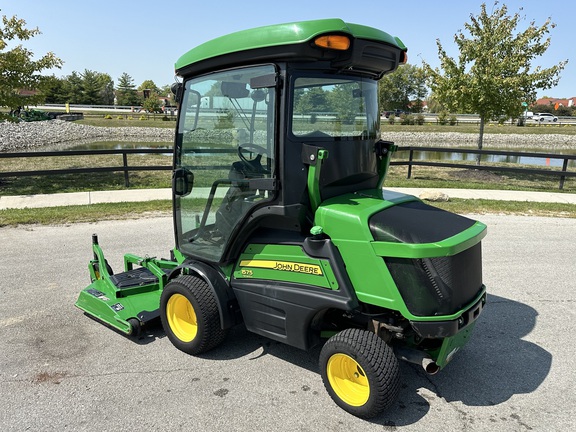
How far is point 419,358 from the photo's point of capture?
304 centimetres

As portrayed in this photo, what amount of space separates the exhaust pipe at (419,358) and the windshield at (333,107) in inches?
61.4

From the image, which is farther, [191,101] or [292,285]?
[191,101]

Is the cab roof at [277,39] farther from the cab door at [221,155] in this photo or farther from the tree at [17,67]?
the tree at [17,67]

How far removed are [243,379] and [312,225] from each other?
1243 mm

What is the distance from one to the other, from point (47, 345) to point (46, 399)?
33.2 inches

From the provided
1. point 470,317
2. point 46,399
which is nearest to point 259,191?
point 470,317

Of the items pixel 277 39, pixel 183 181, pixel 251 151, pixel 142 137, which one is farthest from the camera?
pixel 142 137

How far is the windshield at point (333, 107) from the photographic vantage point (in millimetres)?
3176

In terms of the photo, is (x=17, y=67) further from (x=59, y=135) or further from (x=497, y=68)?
(x=59, y=135)

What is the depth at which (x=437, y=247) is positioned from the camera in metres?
2.82

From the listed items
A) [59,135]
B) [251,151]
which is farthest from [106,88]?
[251,151]

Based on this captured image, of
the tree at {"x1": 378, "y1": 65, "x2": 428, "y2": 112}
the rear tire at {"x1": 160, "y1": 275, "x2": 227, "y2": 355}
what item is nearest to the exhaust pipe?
the rear tire at {"x1": 160, "y1": 275, "x2": 227, "y2": 355}

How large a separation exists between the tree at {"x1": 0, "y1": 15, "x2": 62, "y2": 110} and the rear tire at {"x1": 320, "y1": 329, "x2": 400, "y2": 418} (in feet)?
38.2

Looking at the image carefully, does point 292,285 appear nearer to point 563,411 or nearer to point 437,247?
point 437,247
